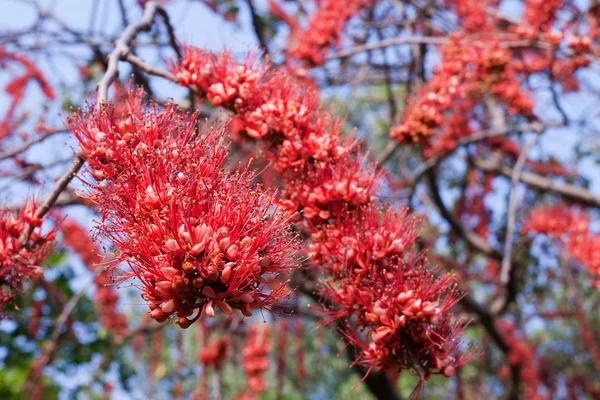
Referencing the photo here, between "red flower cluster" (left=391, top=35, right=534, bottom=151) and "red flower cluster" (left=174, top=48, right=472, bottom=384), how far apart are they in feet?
3.27

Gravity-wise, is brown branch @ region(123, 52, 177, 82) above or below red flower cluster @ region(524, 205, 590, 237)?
above

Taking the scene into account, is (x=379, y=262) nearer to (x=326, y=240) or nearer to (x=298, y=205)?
(x=326, y=240)

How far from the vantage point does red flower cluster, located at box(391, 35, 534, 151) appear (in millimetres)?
3240

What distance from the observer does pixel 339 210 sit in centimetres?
210

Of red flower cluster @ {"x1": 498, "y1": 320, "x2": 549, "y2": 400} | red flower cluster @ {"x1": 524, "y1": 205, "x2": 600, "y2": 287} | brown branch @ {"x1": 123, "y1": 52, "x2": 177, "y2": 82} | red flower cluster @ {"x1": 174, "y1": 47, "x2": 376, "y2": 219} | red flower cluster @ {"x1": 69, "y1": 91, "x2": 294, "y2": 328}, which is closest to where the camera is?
red flower cluster @ {"x1": 69, "y1": 91, "x2": 294, "y2": 328}

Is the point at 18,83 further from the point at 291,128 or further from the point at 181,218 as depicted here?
the point at 181,218

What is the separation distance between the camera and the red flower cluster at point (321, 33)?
15.2 ft

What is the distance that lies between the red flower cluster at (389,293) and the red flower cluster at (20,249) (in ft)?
3.30

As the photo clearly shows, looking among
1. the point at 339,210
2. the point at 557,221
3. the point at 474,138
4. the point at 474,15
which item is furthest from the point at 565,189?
the point at 339,210

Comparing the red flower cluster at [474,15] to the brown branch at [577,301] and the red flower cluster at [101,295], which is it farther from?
Result: the red flower cluster at [101,295]

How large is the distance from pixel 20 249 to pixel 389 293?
1306 mm

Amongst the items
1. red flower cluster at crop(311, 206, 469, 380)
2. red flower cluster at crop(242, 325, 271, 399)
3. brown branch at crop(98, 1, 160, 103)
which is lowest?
red flower cluster at crop(242, 325, 271, 399)

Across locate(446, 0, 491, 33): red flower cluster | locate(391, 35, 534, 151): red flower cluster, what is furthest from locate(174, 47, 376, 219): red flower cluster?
locate(446, 0, 491, 33): red flower cluster

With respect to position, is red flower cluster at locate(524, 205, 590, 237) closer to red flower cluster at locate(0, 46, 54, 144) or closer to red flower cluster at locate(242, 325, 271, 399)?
red flower cluster at locate(242, 325, 271, 399)
